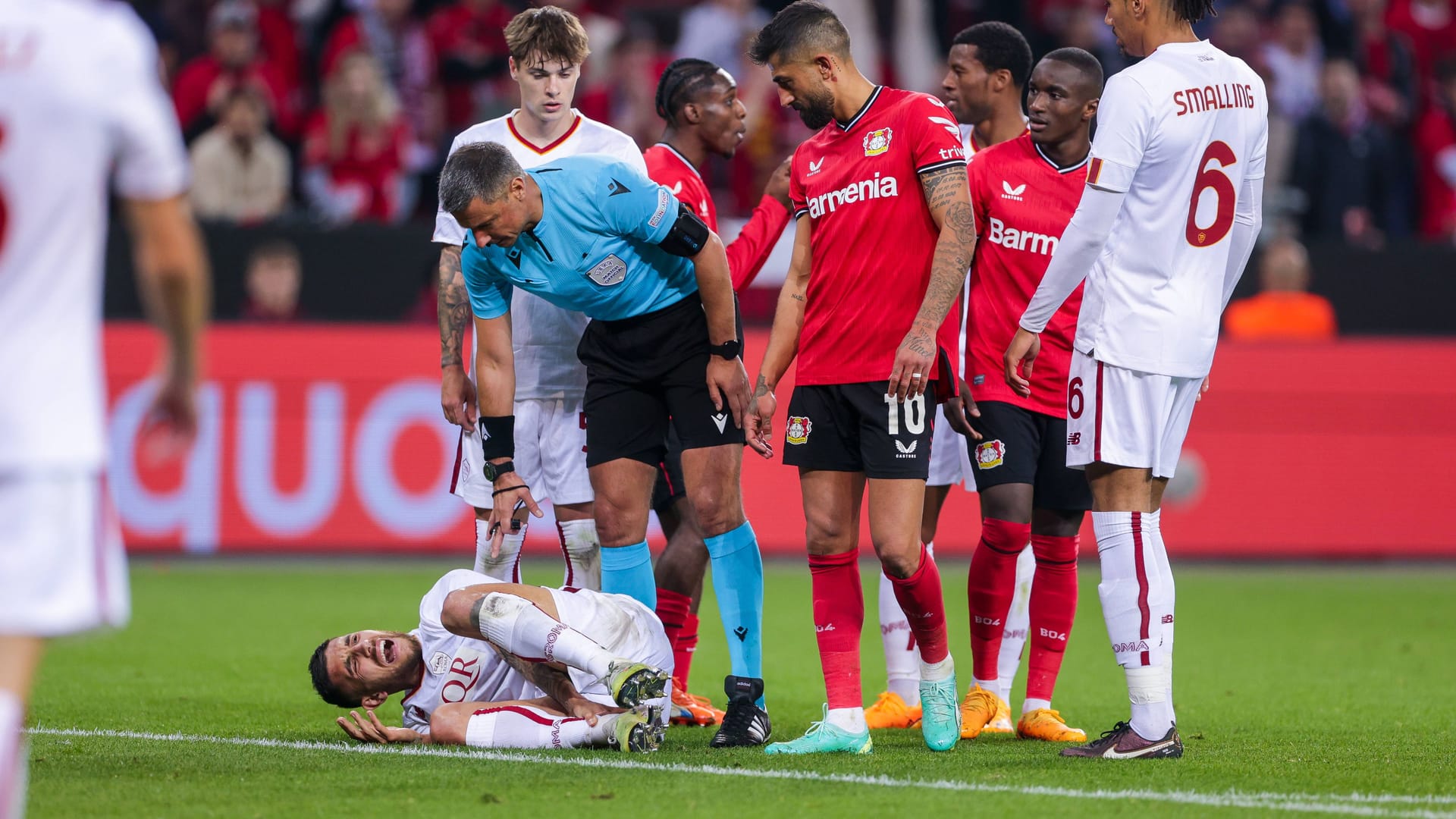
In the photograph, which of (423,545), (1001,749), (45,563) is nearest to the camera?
(45,563)

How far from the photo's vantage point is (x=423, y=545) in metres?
11.9

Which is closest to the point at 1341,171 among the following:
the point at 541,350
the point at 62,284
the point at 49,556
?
the point at 541,350

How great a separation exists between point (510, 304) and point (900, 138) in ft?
5.95

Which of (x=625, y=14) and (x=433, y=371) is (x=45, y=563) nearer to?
(x=433, y=371)

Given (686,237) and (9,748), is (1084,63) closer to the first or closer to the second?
(686,237)

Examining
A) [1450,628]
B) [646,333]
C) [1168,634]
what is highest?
[646,333]

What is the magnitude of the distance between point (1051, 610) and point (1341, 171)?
29.3 ft

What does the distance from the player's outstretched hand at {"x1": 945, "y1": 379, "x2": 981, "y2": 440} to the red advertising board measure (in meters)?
5.82

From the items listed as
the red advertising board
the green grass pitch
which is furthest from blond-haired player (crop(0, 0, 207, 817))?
the red advertising board

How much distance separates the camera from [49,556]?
3121 millimetres

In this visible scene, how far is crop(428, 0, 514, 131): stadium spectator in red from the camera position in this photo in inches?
565

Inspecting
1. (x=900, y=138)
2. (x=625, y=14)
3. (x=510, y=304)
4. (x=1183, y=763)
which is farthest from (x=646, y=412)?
(x=625, y=14)

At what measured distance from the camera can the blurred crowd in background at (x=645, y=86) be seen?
13.6 m

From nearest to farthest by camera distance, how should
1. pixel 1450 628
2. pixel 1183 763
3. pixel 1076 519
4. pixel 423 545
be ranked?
1. pixel 1183 763
2. pixel 1076 519
3. pixel 1450 628
4. pixel 423 545
